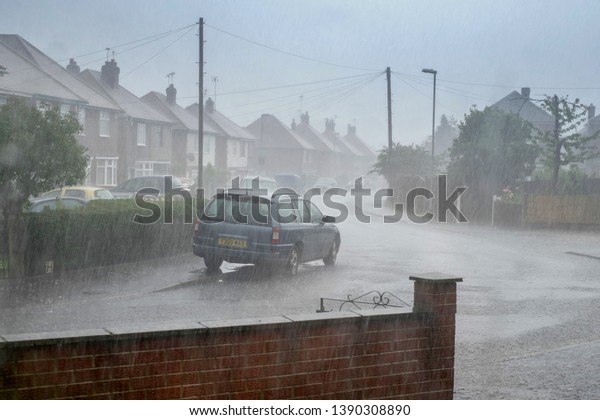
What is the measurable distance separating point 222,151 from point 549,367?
61.1m

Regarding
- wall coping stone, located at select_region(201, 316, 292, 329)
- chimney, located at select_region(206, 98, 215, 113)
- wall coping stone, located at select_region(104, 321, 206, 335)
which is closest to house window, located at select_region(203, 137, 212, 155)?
chimney, located at select_region(206, 98, 215, 113)

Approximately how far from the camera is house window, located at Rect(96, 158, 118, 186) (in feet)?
140

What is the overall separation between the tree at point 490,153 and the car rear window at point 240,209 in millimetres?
21464

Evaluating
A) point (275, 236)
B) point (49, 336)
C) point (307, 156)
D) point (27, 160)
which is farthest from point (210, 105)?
point (49, 336)

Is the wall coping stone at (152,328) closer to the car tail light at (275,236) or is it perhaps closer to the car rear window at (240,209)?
the car tail light at (275,236)

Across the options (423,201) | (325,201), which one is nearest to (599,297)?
(423,201)

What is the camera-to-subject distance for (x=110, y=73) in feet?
161

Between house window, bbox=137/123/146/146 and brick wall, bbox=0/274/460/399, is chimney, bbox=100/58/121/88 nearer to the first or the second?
house window, bbox=137/123/146/146

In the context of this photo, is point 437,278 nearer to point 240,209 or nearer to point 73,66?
point 240,209

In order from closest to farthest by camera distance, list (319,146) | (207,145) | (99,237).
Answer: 1. (99,237)
2. (207,145)
3. (319,146)

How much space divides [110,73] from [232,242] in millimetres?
37513

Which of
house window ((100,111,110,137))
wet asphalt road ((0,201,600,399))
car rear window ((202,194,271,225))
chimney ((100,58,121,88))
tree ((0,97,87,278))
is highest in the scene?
chimney ((100,58,121,88))

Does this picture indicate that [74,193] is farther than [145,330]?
Yes
